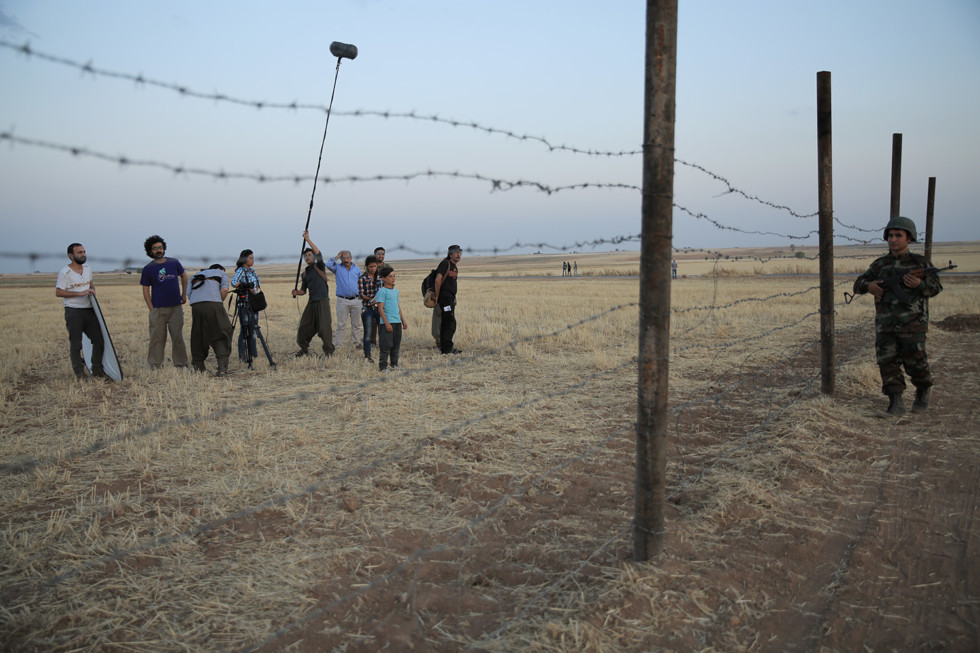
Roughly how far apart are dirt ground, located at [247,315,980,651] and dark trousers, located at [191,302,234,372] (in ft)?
18.7

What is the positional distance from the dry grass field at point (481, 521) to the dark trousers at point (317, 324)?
250 cm

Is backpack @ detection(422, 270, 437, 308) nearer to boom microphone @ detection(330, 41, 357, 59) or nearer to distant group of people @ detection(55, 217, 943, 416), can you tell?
distant group of people @ detection(55, 217, 943, 416)

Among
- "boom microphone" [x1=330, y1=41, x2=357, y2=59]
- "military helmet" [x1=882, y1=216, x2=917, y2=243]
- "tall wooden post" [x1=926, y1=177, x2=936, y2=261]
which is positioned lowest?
"military helmet" [x1=882, y1=216, x2=917, y2=243]

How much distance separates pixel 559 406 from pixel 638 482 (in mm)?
3401

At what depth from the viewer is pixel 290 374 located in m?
8.76

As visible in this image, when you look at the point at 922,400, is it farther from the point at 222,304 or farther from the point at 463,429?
the point at 222,304

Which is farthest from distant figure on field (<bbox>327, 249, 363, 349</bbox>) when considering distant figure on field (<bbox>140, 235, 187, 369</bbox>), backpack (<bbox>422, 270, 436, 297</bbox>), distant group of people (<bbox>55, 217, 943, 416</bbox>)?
distant figure on field (<bbox>140, 235, 187, 369</bbox>)

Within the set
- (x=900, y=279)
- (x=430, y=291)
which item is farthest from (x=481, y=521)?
(x=430, y=291)

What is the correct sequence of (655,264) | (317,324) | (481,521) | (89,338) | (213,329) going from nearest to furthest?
(655,264)
(481,521)
(89,338)
(213,329)
(317,324)

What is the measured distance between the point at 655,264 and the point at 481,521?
6.37ft

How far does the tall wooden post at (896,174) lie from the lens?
927 centimetres

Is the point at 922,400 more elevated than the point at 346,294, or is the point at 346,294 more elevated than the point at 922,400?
the point at 346,294

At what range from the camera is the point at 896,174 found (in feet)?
31.0

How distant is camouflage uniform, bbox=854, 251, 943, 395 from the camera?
18.8ft
